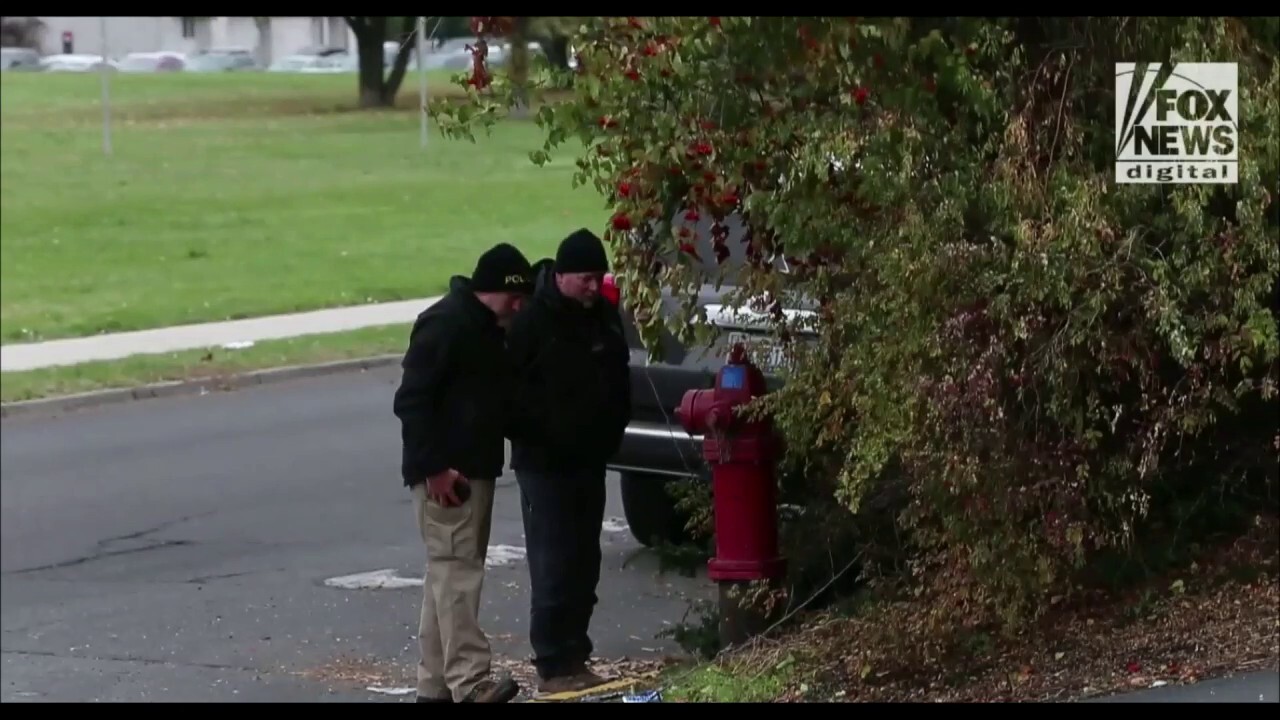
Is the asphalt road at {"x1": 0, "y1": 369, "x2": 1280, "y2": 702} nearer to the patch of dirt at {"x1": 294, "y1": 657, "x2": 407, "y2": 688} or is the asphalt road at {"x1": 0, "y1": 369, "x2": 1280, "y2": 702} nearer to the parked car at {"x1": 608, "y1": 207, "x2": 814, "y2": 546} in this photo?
the patch of dirt at {"x1": 294, "y1": 657, "x2": 407, "y2": 688}

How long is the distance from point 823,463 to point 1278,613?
166cm

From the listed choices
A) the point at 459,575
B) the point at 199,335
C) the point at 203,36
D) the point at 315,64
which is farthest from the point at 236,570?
the point at 203,36

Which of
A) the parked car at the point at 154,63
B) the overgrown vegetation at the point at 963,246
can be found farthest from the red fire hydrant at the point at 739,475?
the parked car at the point at 154,63

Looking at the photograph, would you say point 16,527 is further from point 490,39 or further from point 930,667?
point 930,667

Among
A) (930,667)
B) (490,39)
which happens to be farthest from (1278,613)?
(490,39)

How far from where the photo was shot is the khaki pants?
22.8 feet

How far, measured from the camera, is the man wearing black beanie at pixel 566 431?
7.27 metres

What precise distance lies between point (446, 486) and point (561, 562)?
705 millimetres

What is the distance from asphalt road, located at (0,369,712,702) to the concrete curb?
0.36m

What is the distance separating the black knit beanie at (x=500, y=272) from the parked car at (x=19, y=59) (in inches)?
2481

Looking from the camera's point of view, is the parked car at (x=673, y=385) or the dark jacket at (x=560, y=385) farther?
the parked car at (x=673, y=385)

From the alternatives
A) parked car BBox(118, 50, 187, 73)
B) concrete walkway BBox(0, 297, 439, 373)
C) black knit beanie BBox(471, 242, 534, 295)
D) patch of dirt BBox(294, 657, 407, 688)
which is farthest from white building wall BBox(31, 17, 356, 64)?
black knit beanie BBox(471, 242, 534, 295)

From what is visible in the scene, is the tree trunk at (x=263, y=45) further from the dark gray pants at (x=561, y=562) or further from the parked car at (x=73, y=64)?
the dark gray pants at (x=561, y=562)

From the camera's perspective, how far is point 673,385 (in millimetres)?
8844
